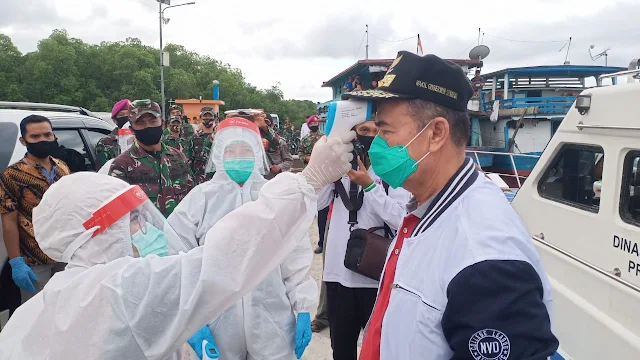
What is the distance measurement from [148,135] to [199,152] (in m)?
3.05

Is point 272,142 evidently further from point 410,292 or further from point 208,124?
point 410,292

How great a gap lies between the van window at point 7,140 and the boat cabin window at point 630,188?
4236mm

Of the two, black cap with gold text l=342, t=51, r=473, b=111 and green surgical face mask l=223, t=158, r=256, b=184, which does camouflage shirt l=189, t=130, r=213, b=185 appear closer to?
green surgical face mask l=223, t=158, r=256, b=184

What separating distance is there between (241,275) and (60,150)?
3612 mm

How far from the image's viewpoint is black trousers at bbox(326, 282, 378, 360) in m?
2.85

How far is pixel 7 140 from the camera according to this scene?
11.3 feet

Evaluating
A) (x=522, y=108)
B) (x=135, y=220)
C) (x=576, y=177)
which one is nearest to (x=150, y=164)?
(x=135, y=220)

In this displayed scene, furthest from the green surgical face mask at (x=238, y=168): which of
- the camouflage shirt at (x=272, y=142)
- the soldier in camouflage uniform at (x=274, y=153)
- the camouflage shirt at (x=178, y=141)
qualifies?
the camouflage shirt at (x=178, y=141)

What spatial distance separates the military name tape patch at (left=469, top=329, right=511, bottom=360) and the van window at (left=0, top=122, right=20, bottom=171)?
147 inches

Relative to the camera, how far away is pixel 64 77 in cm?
2888

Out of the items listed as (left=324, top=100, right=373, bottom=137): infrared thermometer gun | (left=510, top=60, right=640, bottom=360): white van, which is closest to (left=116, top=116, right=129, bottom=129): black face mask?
(left=324, top=100, right=373, bottom=137): infrared thermometer gun

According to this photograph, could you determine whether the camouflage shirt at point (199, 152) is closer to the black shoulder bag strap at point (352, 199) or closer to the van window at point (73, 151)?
the van window at point (73, 151)

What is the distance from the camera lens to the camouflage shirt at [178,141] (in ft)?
22.4

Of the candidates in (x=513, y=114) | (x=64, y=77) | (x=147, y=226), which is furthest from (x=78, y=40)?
(x=147, y=226)
